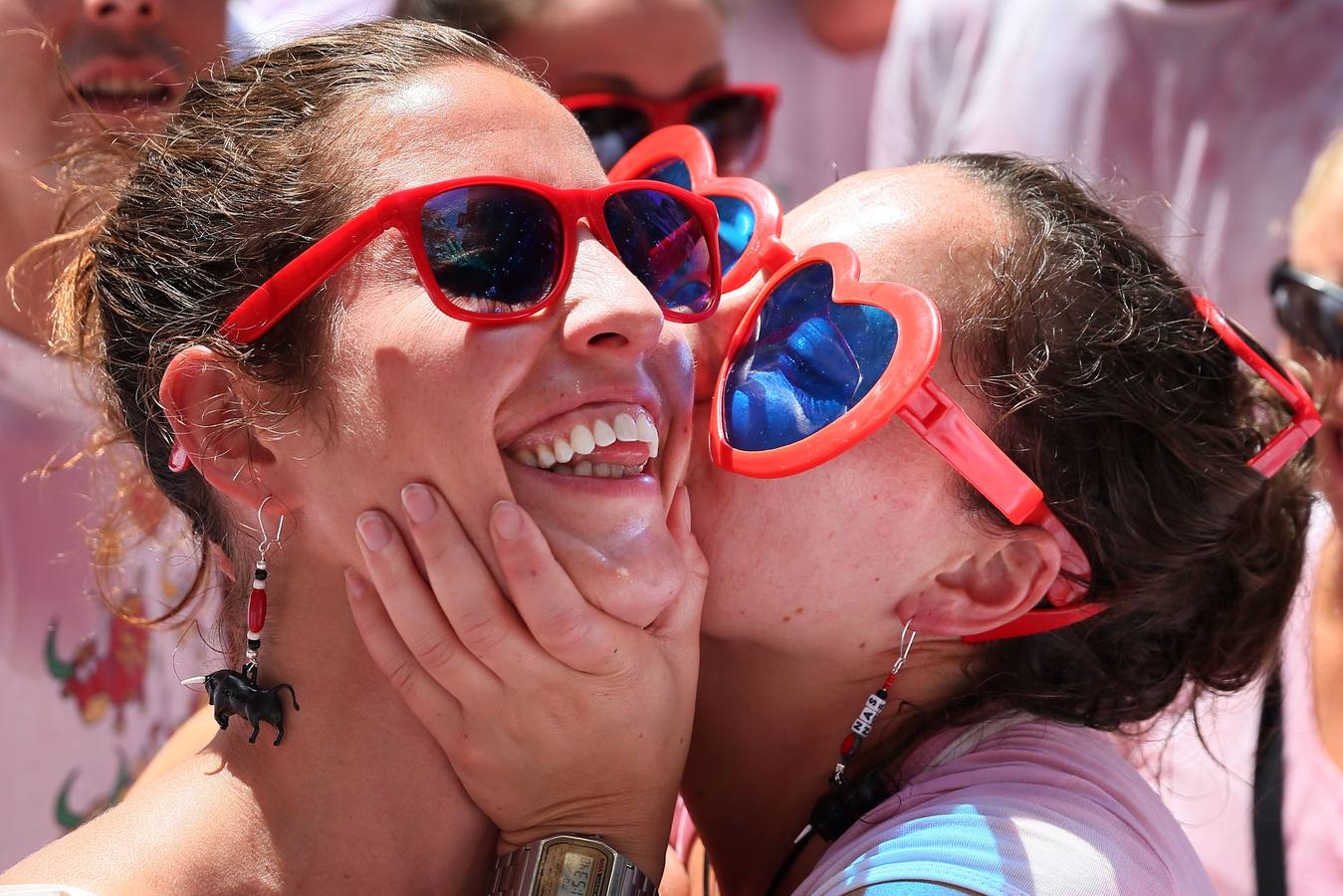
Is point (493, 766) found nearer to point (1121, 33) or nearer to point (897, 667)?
point (897, 667)

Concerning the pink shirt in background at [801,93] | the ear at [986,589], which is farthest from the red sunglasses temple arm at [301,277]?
the pink shirt in background at [801,93]

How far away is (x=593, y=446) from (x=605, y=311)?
0.66 feet

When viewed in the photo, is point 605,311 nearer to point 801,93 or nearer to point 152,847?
point 152,847

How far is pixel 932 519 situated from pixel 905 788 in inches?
18.2

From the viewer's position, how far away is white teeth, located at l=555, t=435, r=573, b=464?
1.89 m

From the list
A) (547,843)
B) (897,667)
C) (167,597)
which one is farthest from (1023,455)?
(167,597)

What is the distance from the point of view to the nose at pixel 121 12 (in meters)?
2.80

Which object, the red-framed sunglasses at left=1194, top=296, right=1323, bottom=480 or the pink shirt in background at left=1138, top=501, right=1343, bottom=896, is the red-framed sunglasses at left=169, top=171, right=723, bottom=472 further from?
the pink shirt in background at left=1138, top=501, right=1343, bottom=896

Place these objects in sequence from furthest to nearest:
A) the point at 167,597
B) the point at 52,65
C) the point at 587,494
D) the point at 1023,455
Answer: the point at 167,597, the point at 52,65, the point at 1023,455, the point at 587,494

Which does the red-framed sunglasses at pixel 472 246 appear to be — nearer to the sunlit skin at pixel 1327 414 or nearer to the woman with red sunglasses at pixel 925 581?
the woman with red sunglasses at pixel 925 581

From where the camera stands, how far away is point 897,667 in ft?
7.65

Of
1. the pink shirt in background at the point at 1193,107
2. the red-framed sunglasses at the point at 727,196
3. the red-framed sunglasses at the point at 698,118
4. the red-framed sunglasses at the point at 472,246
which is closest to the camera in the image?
the red-framed sunglasses at the point at 472,246

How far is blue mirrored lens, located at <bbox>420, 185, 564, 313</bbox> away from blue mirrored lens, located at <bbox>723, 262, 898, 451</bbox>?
17.7 inches

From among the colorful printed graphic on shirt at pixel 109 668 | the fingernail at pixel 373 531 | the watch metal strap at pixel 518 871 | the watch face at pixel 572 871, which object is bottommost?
the colorful printed graphic on shirt at pixel 109 668
